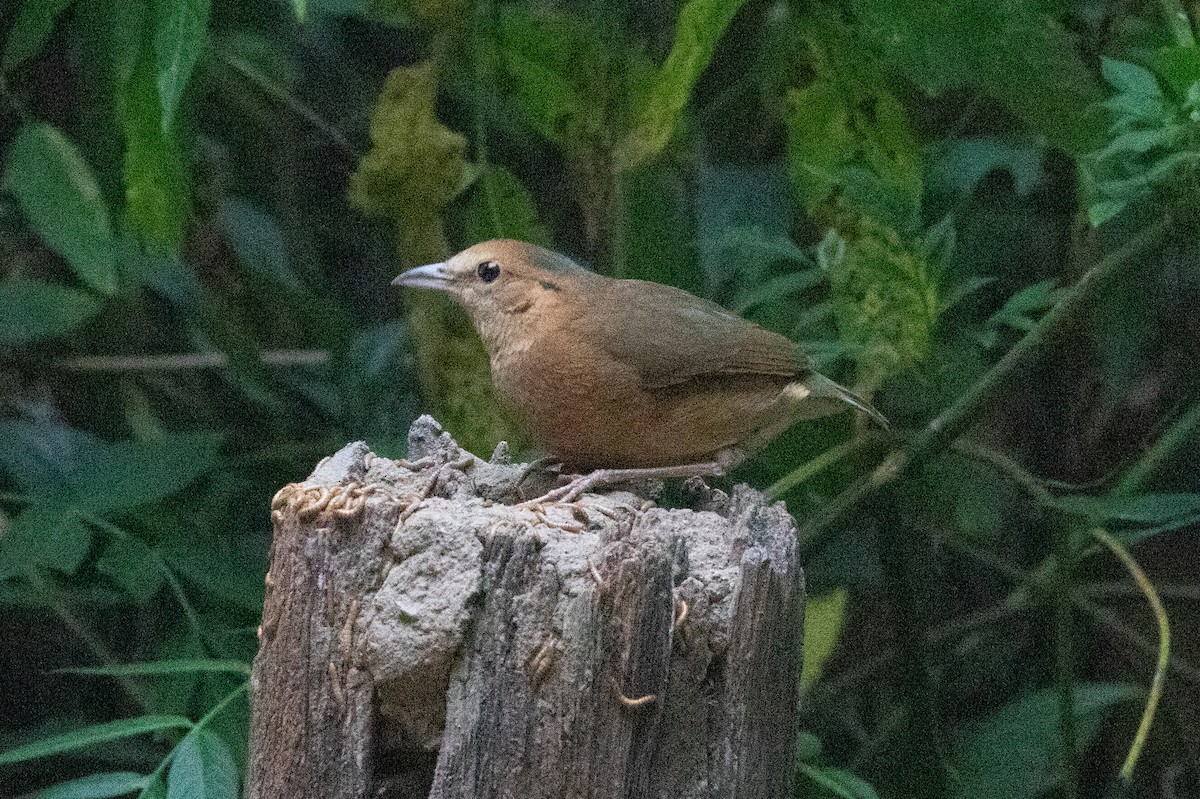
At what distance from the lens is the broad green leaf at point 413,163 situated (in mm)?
2916

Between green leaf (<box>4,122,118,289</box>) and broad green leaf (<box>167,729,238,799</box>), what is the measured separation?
1224 millimetres

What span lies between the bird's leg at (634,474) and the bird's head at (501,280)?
0.34m

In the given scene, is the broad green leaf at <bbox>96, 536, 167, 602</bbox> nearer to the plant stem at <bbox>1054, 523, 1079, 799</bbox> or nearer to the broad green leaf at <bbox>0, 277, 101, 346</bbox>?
the broad green leaf at <bbox>0, 277, 101, 346</bbox>

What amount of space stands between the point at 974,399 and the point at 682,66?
104cm

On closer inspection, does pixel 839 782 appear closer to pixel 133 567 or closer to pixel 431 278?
pixel 431 278

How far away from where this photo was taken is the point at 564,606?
146 cm

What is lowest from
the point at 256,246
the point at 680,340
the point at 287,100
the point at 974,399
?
the point at 974,399

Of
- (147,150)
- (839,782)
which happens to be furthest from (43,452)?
(839,782)

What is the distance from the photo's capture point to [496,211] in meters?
2.95

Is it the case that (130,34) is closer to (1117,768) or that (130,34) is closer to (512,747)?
(512,747)

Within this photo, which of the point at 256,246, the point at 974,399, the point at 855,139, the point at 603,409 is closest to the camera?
the point at 603,409

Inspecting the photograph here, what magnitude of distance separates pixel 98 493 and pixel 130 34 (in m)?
0.98

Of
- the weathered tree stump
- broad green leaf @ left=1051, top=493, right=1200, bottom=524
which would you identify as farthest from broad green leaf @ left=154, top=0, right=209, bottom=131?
broad green leaf @ left=1051, top=493, right=1200, bottom=524

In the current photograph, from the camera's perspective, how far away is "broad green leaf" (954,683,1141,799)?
10.3ft
